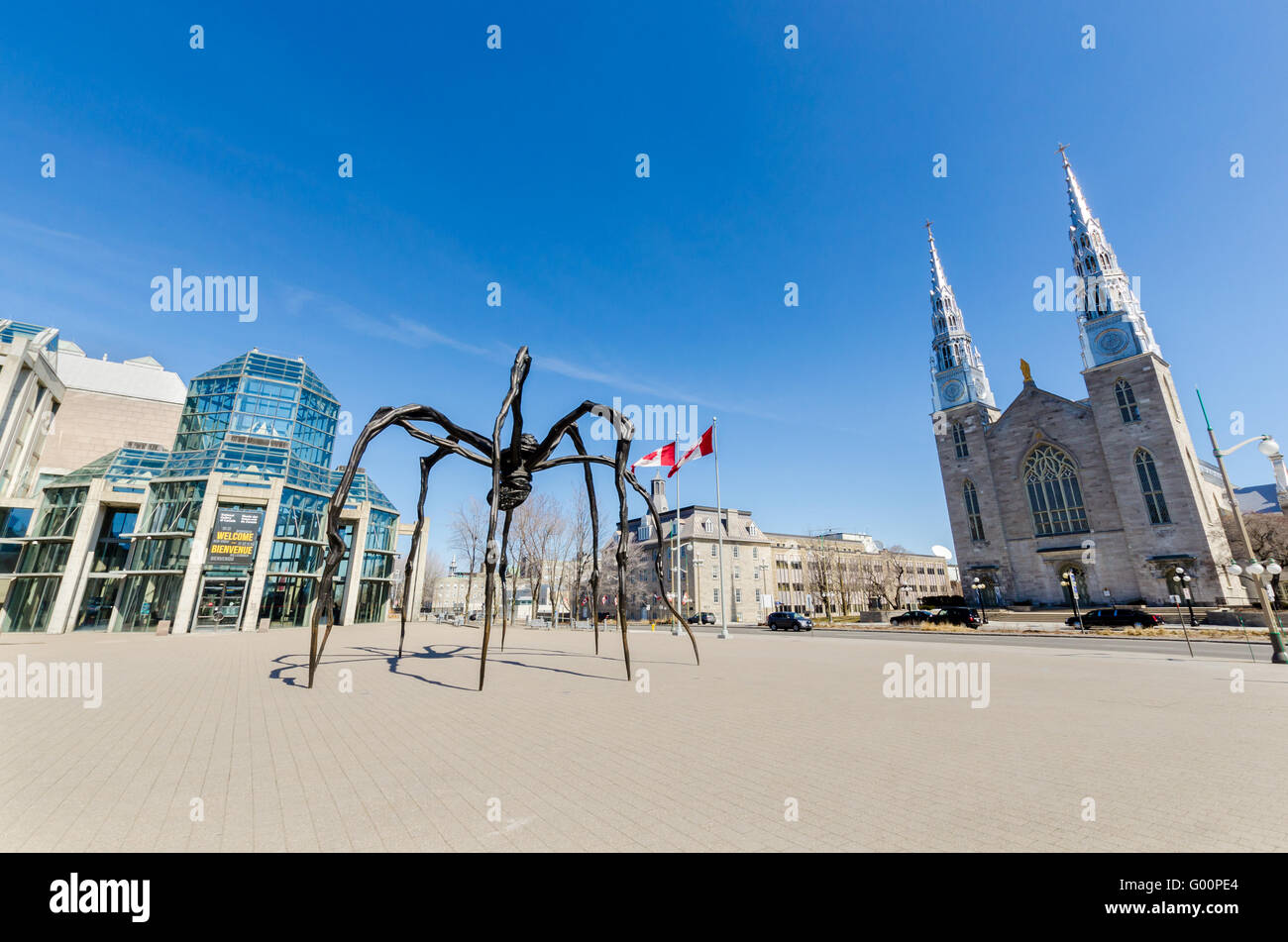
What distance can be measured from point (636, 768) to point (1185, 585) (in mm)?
58117

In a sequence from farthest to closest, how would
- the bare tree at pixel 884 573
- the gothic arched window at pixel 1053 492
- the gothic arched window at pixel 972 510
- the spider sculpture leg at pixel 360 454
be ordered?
the bare tree at pixel 884 573
the gothic arched window at pixel 972 510
the gothic arched window at pixel 1053 492
the spider sculpture leg at pixel 360 454

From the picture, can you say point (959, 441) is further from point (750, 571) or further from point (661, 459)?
point (661, 459)

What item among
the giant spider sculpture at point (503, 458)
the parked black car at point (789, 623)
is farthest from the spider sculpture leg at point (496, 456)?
the parked black car at point (789, 623)

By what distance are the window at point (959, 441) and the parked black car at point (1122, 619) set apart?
30315 mm

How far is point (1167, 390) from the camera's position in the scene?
47688 millimetres

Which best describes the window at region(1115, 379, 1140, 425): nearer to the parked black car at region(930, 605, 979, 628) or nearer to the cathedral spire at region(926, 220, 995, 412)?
the cathedral spire at region(926, 220, 995, 412)

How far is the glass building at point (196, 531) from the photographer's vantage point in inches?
1191

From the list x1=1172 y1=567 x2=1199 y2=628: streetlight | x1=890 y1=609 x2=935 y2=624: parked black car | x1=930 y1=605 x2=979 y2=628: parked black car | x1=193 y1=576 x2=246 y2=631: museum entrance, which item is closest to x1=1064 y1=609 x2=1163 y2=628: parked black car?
x1=1172 y1=567 x2=1199 y2=628: streetlight

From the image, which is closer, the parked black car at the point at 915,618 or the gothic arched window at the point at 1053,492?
the parked black car at the point at 915,618

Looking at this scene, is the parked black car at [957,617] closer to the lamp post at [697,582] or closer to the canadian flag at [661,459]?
the canadian flag at [661,459]

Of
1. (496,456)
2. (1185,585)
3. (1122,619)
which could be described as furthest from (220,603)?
(1185,585)

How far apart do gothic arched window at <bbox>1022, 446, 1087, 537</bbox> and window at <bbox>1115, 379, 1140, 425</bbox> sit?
6224 millimetres

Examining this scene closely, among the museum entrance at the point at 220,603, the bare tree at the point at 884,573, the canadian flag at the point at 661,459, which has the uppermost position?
the canadian flag at the point at 661,459
